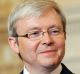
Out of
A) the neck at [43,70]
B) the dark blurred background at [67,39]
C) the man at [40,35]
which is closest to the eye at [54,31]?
the man at [40,35]

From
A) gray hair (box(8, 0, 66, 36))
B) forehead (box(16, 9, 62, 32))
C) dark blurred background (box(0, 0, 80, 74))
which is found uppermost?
gray hair (box(8, 0, 66, 36))

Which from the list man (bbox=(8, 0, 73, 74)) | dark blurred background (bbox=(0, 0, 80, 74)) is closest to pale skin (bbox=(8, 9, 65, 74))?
man (bbox=(8, 0, 73, 74))

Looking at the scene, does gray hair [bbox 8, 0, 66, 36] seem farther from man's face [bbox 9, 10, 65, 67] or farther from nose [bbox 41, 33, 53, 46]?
nose [bbox 41, 33, 53, 46]

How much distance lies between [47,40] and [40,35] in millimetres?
64

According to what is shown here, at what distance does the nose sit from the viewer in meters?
2.10

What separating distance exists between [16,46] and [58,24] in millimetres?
315

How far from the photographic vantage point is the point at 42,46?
2.12 meters

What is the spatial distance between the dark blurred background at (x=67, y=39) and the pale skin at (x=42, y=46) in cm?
198

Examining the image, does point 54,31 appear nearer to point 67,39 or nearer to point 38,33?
point 38,33

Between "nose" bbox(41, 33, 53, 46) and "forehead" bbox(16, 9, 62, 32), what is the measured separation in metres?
0.06

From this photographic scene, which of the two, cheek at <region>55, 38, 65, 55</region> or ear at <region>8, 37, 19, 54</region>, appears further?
ear at <region>8, 37, 19, 54</region>

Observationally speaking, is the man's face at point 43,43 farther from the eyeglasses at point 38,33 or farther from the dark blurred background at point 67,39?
the dark blurred background at point 67,39

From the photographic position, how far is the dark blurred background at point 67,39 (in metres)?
4.25

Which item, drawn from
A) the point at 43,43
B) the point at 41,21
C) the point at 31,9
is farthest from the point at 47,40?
the point at 31,9
